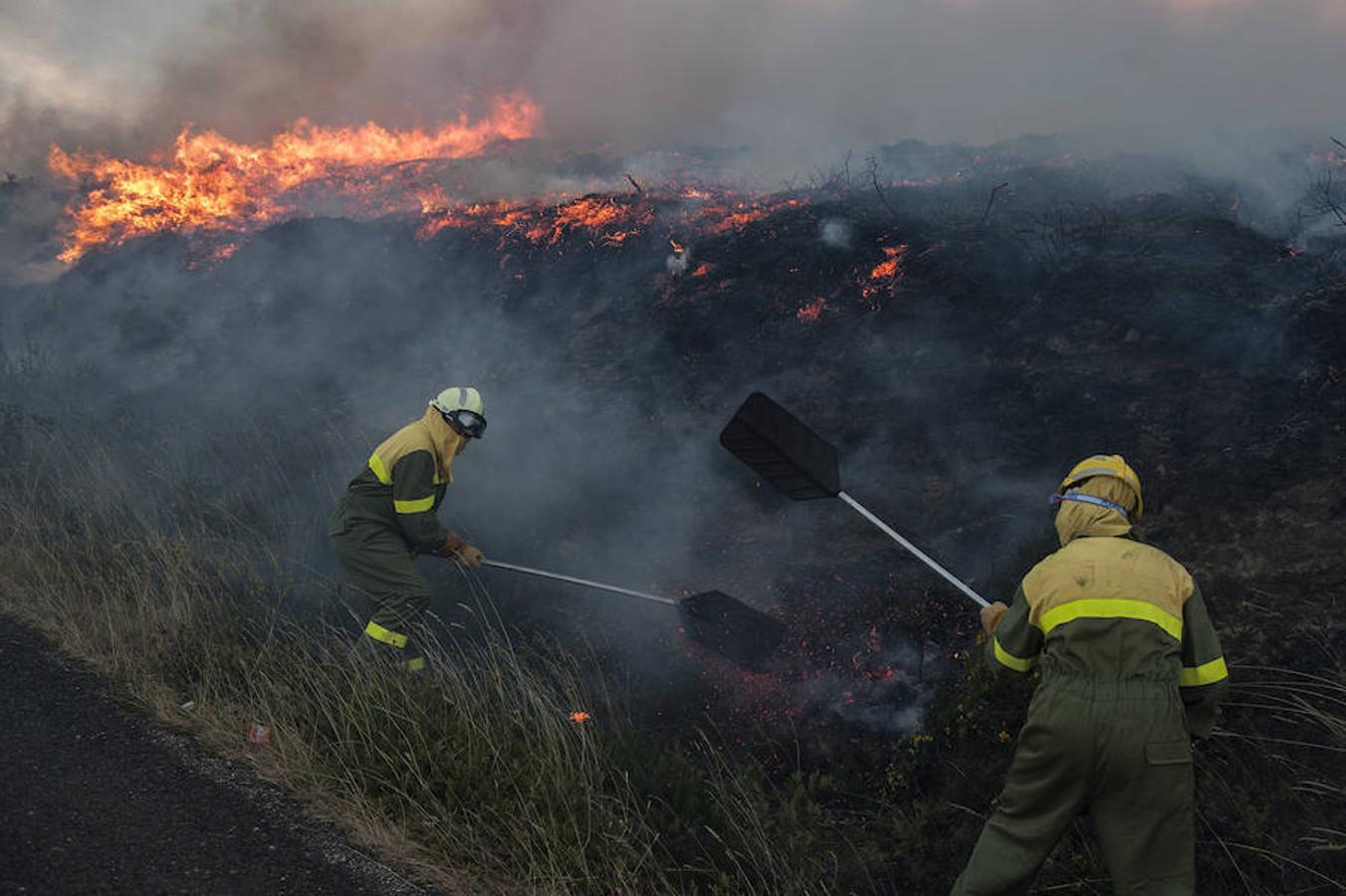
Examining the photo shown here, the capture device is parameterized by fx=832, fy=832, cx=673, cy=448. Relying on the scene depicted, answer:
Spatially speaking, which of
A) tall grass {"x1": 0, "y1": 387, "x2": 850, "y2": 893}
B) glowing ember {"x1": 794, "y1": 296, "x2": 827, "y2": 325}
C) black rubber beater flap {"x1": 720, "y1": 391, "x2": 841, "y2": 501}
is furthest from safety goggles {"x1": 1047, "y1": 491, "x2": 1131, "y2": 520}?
glowing ember {"x1": 794, "y1": 296, "x2": 827, "y2": 325}

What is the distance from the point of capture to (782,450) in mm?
4723

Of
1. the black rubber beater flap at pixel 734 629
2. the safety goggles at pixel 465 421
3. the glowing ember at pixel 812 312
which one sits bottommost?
the black rubber beater flap at pixel 734 629

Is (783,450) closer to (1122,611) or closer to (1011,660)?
(1011,660)

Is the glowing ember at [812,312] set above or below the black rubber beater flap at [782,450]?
above

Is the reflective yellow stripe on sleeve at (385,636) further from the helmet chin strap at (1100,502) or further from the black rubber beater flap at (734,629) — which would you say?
the helmet chin strap at (1100,502)

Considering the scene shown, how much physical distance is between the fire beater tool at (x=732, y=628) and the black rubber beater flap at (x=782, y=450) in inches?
49.8

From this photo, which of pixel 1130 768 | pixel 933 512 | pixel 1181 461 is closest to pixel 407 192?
pixel 933 512

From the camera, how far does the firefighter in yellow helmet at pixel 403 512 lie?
19.1ft

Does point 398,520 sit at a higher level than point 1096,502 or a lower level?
lower

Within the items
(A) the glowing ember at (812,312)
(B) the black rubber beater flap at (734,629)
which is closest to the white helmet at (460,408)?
(B) the black rubber beater flap at (734,629)

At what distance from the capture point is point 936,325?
7.64 metres

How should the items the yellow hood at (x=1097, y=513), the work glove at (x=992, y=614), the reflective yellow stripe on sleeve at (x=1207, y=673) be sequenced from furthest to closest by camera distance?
the work glove at (x=992, y=614) → the yellow hood at (x=1097, y=513) → the reflective yellow stripe on sleeve at (x=1207, y=673)

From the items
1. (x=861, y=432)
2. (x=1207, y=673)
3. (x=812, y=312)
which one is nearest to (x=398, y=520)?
→ (x=861, y=432)

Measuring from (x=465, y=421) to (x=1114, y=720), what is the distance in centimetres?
444
